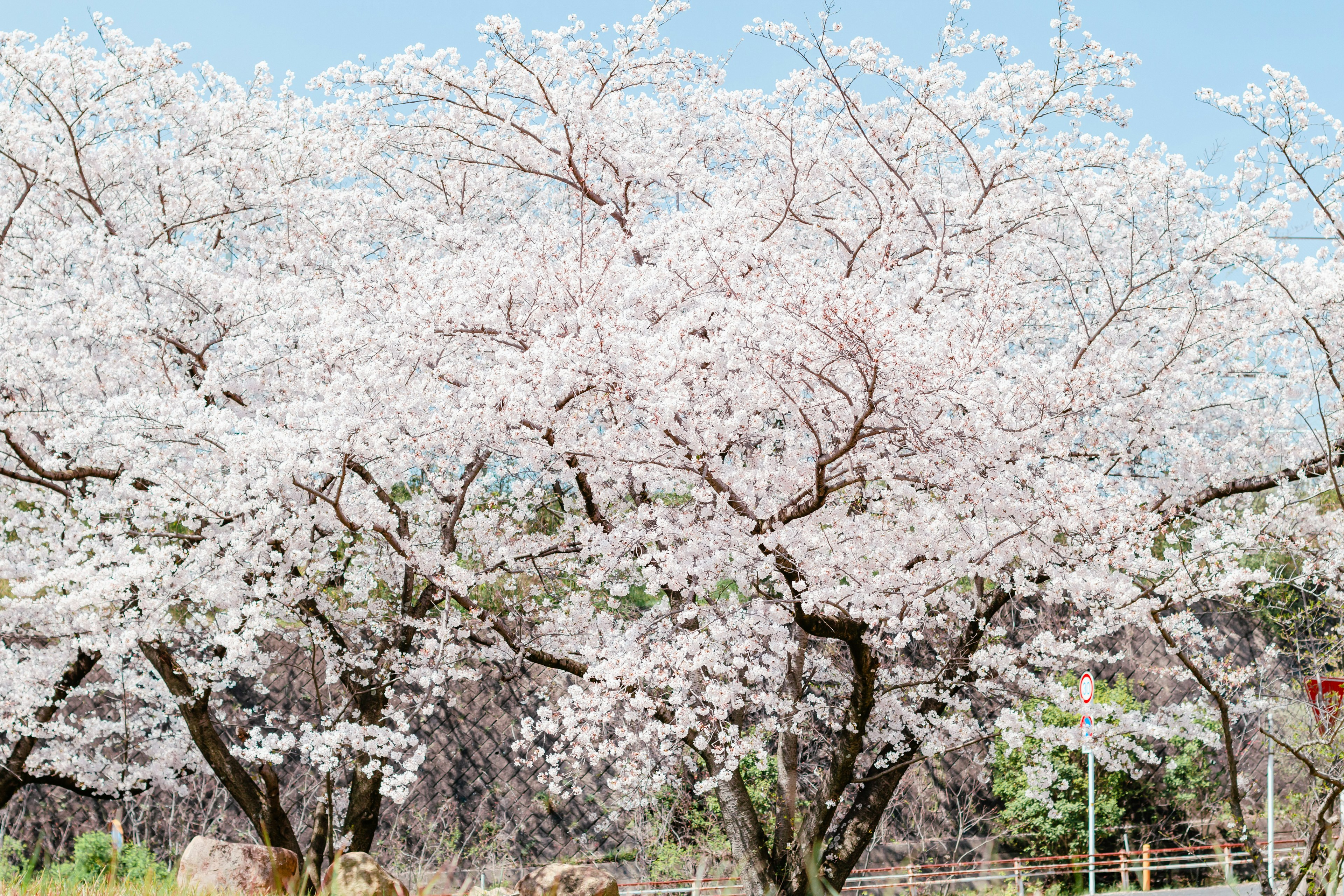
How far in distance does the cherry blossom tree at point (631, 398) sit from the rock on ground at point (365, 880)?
92 cm

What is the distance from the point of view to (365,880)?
655 centimetres

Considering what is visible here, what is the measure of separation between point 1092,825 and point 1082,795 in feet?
6.89

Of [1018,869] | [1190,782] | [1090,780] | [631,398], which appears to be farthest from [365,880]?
[1190,782]

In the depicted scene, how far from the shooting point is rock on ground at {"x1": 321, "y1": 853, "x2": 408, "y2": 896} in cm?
644

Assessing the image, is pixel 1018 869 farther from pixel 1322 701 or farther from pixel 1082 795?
pixel 1322 701

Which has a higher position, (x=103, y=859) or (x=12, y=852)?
(x=103, y=859)

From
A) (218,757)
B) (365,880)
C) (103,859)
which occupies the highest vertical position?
(218,757)

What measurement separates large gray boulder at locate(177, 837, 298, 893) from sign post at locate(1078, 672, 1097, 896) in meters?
6.38

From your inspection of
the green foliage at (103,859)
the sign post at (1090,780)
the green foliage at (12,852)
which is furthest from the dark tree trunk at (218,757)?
the sign post at (1090,780)

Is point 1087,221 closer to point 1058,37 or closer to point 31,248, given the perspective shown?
point 1058,37

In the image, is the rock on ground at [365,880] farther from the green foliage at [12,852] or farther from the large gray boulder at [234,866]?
the green foliage at [12,852]

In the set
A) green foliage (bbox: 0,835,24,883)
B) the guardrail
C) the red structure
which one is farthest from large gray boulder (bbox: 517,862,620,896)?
green foliage (bbox: 0,835,24,883)

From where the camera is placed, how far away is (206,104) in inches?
373

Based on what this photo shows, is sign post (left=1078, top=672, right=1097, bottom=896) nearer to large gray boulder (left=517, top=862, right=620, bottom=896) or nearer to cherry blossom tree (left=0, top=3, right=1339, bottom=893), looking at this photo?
cherry blossom tree (left=0, top=3, right=1339, bottom=893)
